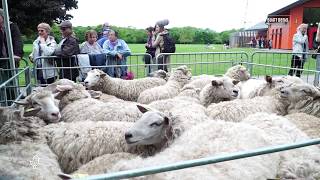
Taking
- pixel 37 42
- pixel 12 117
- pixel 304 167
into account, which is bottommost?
pixel 304 167

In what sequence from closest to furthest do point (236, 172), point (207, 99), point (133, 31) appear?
1. point (236, 172)
2. point (207, 99)
3. point (133, 31)

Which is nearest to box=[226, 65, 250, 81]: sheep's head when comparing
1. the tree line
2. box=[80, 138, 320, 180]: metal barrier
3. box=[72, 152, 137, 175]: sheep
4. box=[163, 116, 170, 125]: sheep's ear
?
box=[163, 116, 170, 125]: sheep's ear

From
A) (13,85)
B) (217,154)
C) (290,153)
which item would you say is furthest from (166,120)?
(13,85)

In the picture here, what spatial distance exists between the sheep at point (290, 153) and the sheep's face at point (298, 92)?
1.34 metres

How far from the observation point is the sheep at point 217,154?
2.25 metres

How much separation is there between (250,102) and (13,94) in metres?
3.70

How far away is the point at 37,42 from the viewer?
7258 mm

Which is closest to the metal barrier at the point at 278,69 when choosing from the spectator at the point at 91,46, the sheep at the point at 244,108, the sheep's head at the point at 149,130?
the sheep at the point at 244,108

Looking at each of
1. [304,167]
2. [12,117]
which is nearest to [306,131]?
[304,167]

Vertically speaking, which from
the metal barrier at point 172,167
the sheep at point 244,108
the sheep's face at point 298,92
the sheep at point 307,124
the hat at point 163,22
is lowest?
the sheep at point 307,124

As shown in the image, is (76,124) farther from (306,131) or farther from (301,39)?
(301,39)

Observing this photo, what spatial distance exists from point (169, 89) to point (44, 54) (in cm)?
276

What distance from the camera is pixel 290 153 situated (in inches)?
117

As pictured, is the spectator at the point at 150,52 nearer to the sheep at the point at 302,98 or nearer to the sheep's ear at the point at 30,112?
the sheep at the point at 302,98
